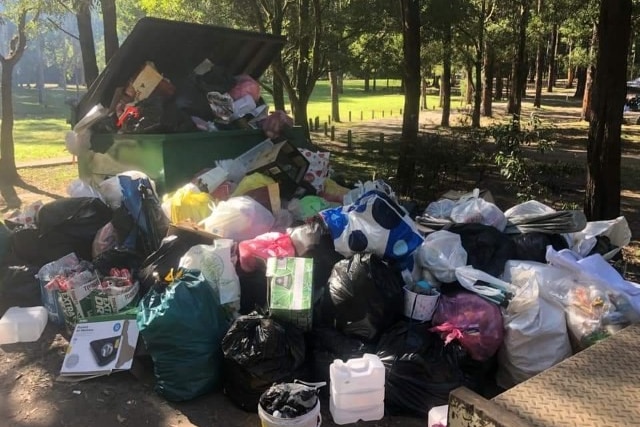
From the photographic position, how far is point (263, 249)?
3.63 metres

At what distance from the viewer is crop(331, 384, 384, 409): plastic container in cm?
275

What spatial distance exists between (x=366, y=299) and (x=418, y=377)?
50 centimetres

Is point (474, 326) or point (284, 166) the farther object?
point (284, 166)

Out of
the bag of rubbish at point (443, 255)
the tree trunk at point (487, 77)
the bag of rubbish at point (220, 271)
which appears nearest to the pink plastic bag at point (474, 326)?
the bag of rubbish at point (443, 255)

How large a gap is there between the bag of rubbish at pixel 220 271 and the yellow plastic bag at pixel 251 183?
110cm

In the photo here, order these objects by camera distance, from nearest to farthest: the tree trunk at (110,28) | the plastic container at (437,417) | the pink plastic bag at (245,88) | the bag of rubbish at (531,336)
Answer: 1. the plastic container at (437,417)
2. the bag of rubbish at (531,336)
3. the pink plastic bag at (245,88)
4. the tree trunk at (110,28)

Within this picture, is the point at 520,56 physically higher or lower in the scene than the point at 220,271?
higher

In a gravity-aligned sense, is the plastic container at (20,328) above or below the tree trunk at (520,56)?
below

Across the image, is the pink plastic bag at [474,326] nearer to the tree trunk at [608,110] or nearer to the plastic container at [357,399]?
the plastic container at [357,399]

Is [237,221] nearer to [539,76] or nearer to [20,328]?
[20,328]

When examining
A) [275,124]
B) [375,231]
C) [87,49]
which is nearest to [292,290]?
[375,231]

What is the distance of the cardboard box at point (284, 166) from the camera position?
4.82m

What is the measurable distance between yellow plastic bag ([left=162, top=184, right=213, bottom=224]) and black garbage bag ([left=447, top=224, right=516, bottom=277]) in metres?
1.89

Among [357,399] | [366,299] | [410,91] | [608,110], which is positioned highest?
[410,91]
